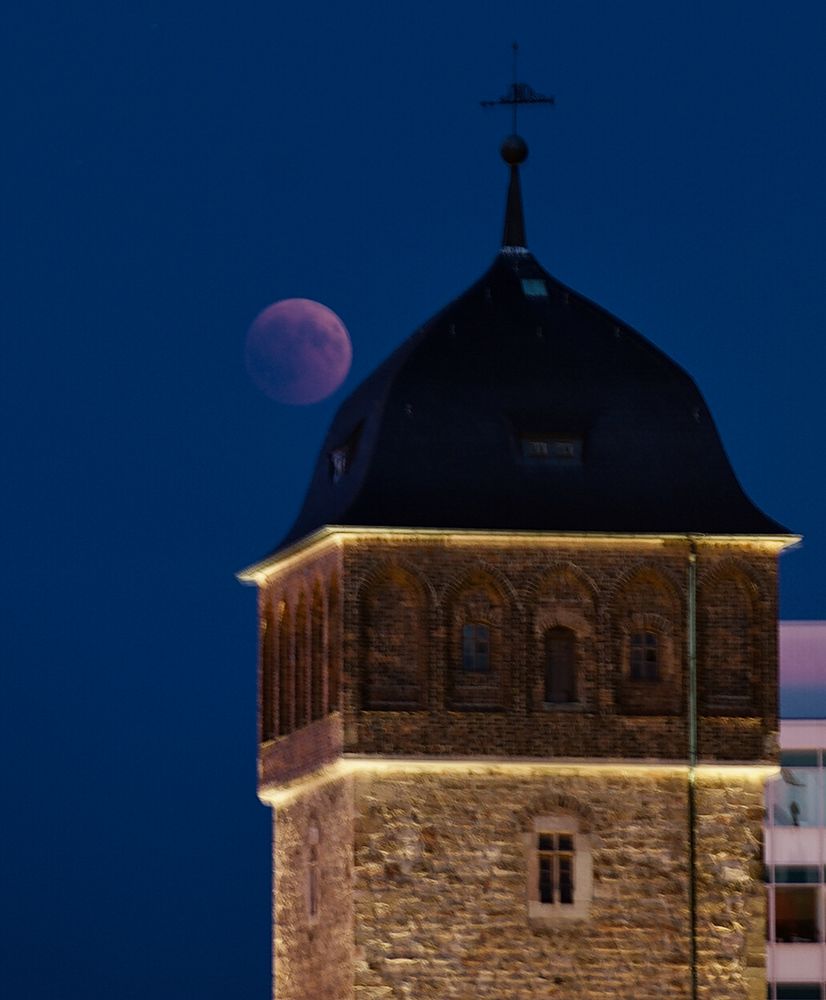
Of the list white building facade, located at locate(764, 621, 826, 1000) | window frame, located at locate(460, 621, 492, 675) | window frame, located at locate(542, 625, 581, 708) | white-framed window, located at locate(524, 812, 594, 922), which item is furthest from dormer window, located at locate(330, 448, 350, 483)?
white building facade, located at locate(764, 621, 826, 1000)

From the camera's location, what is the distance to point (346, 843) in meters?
61.1

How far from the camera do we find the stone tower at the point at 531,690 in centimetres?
6075

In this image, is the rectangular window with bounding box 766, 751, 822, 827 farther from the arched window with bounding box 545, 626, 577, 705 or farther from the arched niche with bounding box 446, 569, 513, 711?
the arched niche with bounding box 446, 569, 513, 711

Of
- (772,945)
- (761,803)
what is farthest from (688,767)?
(772,945)

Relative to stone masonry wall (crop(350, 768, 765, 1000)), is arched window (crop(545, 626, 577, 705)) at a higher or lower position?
higher

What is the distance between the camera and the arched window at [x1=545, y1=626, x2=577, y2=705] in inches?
2438

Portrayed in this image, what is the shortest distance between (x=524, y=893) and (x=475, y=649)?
353 centimetres

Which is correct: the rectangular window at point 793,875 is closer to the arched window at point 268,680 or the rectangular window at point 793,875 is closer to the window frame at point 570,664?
the arched window at point 268,680

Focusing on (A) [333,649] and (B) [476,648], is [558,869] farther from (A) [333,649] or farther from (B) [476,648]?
(A) [333,649]

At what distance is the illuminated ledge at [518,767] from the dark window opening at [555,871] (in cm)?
110

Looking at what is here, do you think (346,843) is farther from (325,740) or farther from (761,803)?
Result: (761,803)

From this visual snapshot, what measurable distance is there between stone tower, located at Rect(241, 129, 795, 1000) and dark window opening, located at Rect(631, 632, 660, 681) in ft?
0.10

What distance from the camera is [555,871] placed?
200ft

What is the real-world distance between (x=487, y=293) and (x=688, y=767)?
26.5 ft
